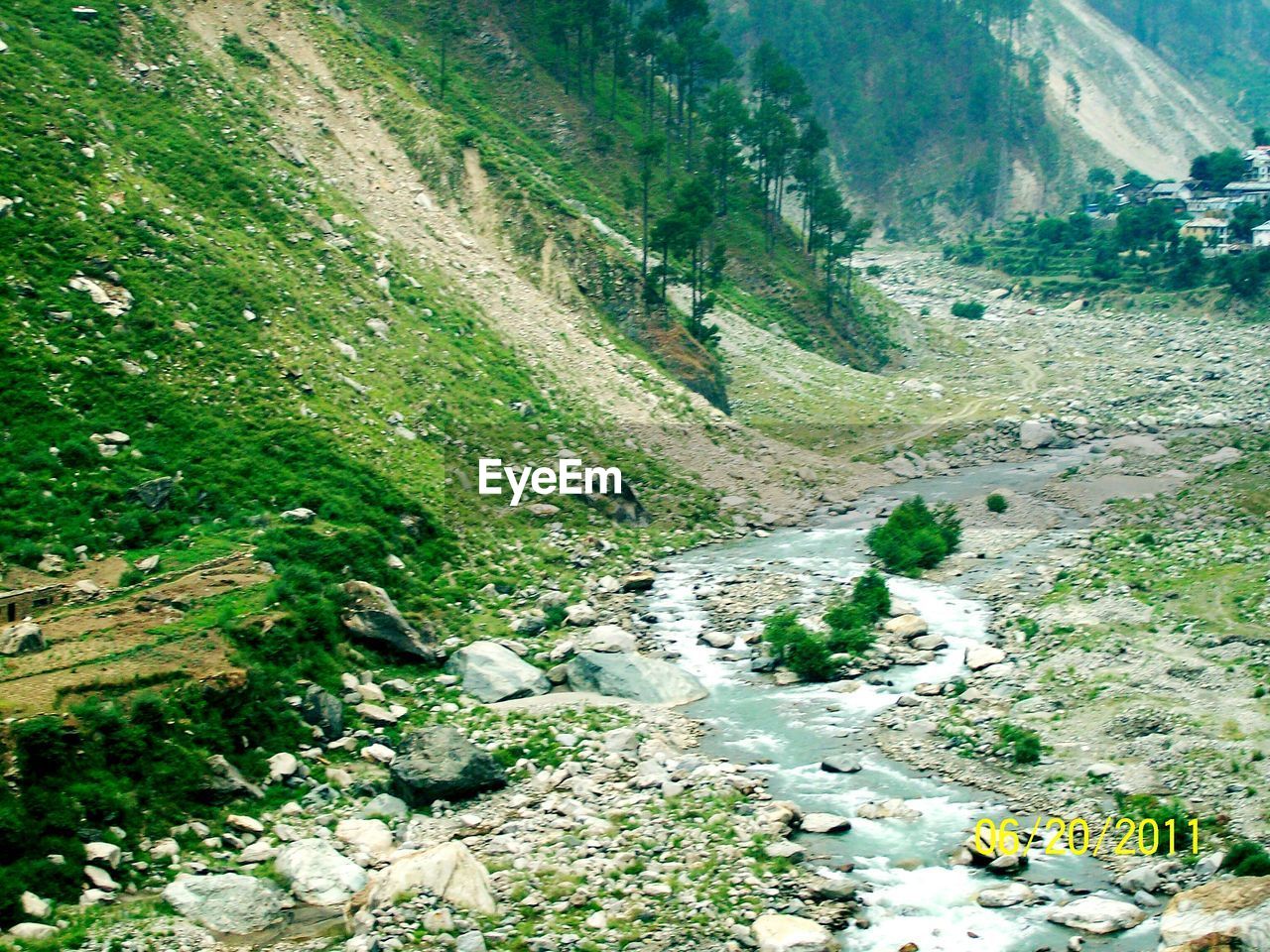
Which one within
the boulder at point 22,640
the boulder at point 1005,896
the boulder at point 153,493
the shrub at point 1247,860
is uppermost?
the boulder at point 153,493

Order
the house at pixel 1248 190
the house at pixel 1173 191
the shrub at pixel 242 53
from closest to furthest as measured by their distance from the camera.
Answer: the shrub at pixel 242 53, the house at pixel 1248 190, the house at pixel 1173 191

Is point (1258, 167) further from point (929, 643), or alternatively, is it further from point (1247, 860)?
point (1247, 860)

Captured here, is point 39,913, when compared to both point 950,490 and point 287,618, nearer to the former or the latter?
point 287,618

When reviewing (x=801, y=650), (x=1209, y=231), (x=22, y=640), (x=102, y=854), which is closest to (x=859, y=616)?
(x=801, y=650)

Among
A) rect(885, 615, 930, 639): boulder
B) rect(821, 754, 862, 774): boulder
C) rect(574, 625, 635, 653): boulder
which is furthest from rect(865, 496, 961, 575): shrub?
rect(821, 754, 862, 774): boulder

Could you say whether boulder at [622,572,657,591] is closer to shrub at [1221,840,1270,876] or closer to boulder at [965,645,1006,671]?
boulder at [965,645,1006,671]

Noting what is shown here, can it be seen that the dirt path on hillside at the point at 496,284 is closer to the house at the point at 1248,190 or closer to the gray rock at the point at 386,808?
the gray rock at the point at 386,808

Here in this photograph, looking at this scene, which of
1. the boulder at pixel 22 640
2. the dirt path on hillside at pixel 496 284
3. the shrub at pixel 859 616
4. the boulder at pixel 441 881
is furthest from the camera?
the dirt path on hillside at pixel 496 284
